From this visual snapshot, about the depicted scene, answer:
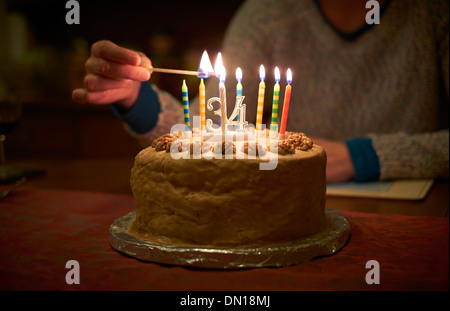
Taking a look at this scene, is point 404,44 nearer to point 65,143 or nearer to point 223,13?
point 223,13

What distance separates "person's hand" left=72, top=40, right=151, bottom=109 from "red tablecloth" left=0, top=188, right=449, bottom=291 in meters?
0.36

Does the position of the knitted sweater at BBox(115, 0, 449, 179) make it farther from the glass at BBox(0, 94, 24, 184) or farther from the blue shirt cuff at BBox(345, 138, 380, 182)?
the glass at BBox(0, 94, 24, 184)

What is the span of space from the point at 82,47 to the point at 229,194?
3.13 meters

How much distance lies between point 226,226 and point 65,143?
96.3 inches

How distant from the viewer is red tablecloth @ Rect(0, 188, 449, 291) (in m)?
0.72

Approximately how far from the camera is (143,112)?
153 cm

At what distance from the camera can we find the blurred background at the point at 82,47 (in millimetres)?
3145

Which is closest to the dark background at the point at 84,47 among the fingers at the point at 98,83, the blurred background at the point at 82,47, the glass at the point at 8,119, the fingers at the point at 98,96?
the blurred background at the point at 82,47

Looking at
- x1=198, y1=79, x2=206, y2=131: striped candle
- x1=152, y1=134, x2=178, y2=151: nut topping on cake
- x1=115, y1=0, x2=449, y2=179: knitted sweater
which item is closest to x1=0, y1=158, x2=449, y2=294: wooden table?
x1=152, y1=134, x2=178, y2=151: nut topping on cake

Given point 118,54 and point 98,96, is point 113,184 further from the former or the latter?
point 118,54

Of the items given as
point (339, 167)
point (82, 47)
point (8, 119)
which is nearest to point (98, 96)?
point (8, 119)

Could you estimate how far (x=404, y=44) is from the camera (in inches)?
71.8

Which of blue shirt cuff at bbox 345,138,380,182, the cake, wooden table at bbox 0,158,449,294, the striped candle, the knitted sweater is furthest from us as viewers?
the knitted sweater
